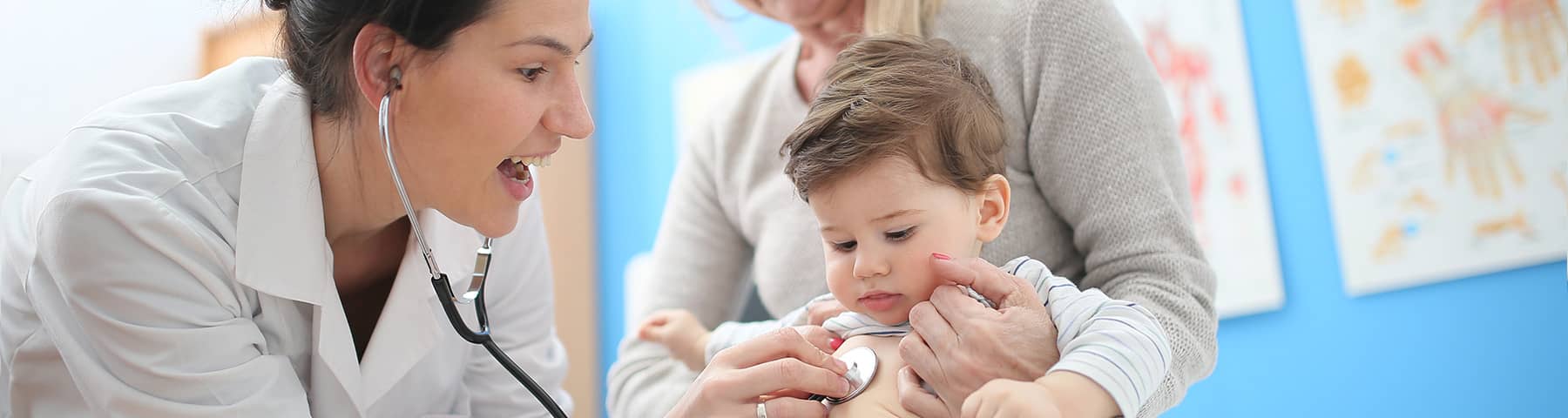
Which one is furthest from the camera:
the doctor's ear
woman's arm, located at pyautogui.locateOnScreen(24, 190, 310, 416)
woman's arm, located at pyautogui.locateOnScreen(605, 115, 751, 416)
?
woman's arm, located at pyautogui.locateOnScreen(605, 115, 751, 416)

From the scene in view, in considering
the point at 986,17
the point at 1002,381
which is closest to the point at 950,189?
the point at 1002,381

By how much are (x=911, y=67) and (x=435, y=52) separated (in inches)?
18.9

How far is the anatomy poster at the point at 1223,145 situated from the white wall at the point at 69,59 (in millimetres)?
2415

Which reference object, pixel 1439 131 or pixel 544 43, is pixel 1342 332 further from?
pixel 544 43

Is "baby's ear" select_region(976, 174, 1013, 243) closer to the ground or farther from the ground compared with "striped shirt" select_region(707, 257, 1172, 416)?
farther from the ground

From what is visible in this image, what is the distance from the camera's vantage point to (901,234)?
0.99m

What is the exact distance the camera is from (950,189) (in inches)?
39.3

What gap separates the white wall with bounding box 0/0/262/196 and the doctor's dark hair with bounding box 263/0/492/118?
2.00m

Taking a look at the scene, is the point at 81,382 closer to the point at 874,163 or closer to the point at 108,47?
the point at 874,163

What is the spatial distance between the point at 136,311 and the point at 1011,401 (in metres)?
0.81

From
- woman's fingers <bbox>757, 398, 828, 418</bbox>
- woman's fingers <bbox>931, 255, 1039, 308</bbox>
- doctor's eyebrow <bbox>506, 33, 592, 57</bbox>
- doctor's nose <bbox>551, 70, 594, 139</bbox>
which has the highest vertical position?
doctor's eyebrow <bbox>506, 33, 592, 57</bbox>

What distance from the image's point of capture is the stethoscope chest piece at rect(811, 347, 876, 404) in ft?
→ 3.25

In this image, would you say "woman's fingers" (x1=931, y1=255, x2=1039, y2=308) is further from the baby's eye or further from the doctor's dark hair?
the doctor's dark hair

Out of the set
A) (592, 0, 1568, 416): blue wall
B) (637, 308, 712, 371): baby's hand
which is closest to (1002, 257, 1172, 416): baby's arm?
(637, 308, 712, 371): baby's hand
